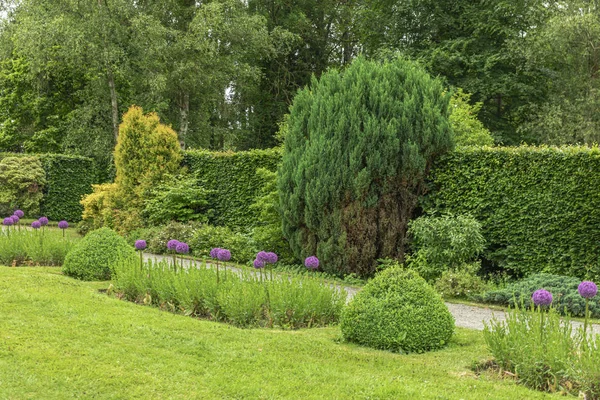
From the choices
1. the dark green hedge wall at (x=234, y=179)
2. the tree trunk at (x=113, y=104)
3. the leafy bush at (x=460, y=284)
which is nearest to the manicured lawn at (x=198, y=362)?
the leafy bush at (x=460, y=284)

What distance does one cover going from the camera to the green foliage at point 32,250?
9961mm

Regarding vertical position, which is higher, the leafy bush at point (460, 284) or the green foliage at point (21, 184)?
the green foliage at point (21, 184)

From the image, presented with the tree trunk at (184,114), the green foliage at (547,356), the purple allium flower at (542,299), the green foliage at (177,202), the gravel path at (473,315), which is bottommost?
the gravel path at (473,315)

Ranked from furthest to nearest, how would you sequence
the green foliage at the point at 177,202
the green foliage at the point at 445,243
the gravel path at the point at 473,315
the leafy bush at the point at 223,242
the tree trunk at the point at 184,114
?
the tree trunk at the point at 184,114 → the green foliage at the point at 177,202 → the leafy bush at the point at 223,242 → the green foliage at the point at 445,243 → the gravel path at the point at 473,315

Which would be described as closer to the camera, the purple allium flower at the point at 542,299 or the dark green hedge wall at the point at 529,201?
the purple allium flower at the point at 542,299

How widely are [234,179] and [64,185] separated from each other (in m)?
8.74

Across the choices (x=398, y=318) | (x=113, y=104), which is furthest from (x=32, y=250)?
(x=113, y=104)

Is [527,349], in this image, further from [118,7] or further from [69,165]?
[118,7]

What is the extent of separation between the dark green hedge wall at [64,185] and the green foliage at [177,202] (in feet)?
22.1

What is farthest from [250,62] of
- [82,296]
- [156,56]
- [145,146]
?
[82,296]

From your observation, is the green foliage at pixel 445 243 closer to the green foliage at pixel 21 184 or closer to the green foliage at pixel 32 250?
the green foliage at pixel 32 250

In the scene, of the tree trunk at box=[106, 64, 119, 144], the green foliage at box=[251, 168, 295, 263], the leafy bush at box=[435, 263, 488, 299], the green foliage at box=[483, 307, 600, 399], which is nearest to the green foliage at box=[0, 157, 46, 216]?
the tree trunk at box=[106, 64, 119, 144]

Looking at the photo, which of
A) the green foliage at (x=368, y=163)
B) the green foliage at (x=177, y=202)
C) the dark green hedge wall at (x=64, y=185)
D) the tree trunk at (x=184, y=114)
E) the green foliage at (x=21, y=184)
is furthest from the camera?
the tree trunk at (x=184, y=114)

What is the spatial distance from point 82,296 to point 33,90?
2099 centimetres
